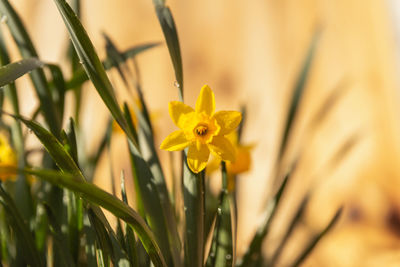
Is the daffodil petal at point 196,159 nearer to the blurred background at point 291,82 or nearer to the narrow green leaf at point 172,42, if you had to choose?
the narrow green leaf at point 172,42

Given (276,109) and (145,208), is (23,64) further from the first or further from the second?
(276,109)

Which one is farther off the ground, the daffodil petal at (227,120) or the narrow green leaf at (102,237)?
the daffodil petal at (227,120)

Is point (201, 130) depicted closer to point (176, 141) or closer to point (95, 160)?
point (176, 141)

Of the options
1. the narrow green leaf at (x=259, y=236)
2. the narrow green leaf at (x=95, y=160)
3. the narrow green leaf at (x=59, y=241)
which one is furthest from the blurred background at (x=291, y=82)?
the narrow green leaf at (x=59, y=241)

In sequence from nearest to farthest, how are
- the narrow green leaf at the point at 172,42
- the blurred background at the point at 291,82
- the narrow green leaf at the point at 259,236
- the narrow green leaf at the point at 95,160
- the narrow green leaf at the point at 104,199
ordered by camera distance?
the narrow green leaf at the point at 104,199 < the narrow green leaf at the point at 172,42 < the narrow green leaf at the point at 259,236 < the narrow green leaf at the point at 95,160 < the blurred background at the point at 291,82

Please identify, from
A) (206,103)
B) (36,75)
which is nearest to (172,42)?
(206,103)

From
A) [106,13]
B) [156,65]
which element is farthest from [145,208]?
[106,13]
